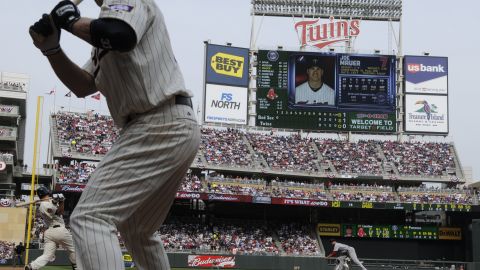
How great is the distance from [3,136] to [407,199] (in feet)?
Answer: 92.2

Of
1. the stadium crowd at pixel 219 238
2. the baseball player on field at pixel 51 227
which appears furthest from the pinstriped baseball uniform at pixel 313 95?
the baseball player on field at pixel 51 227

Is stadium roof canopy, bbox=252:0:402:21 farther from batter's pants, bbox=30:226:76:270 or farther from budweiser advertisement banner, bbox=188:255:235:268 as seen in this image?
batter's pants, bbox=30:226:76:270

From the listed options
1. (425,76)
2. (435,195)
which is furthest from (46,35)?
(425,76)

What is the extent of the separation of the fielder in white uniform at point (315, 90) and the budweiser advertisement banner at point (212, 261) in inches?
541

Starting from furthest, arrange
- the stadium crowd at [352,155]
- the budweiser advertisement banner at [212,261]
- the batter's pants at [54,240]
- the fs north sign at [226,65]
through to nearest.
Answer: the stadium crowd at [352,155] < the fs north sign at [226,65] < the budweiser advertisement banner at [212,261] < the batter's pants at [54,240]

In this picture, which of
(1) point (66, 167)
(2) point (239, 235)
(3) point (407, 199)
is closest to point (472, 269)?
(3) point (407, 199)

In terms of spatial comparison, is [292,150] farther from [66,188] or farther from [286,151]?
[66,188]

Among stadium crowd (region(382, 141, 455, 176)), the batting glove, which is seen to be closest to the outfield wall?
stadium crowd (region(382, 141, 455, 176))

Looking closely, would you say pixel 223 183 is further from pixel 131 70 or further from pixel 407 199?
pixel 131 70

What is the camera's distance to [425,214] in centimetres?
4078

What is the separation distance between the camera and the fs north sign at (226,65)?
4184cm

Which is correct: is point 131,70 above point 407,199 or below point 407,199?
above

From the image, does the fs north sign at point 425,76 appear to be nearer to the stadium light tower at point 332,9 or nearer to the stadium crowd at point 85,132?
the stadium light tower at point 332,9

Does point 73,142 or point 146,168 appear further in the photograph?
point 73,142
